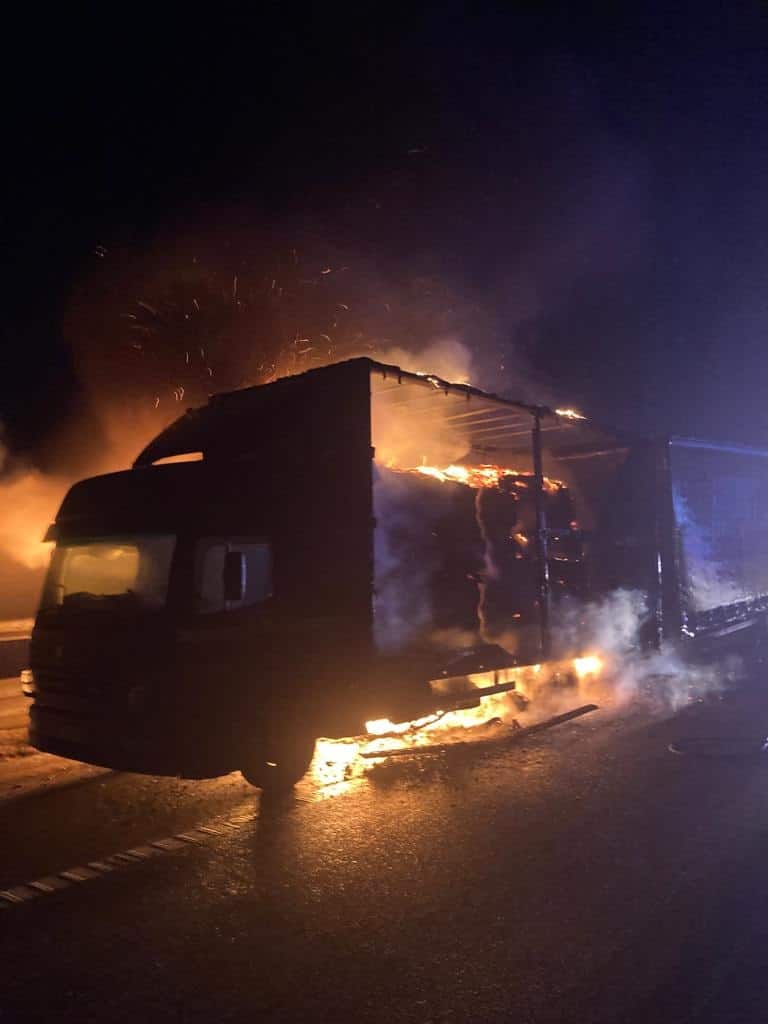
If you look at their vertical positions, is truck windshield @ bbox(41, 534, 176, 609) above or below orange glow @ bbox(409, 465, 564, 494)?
below

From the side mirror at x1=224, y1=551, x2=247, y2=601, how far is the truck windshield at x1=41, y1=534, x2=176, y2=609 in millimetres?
462

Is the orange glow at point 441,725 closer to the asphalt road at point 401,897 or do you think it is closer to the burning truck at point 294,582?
the burning truck at point 294,582

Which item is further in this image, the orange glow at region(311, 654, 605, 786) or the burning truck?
the orange glow at region(311, 654, 605, 786)

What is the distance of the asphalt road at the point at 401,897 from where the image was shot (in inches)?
137

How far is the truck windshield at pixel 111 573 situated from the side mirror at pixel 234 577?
1.52ft

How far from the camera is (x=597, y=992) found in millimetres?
3445

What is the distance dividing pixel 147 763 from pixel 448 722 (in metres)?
4.50

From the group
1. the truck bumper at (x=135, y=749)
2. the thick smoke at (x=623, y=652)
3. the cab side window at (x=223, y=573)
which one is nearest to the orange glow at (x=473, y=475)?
the thick smoke at (x=623, y=652)

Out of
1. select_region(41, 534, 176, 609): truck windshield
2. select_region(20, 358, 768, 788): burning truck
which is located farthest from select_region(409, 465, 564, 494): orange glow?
select_region(41, 534, 176, 609): truck windshield

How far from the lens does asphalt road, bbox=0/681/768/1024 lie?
11.4ft

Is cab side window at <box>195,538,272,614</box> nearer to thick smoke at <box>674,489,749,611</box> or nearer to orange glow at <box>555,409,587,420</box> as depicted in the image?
orange glow at <box>555,409,587,420</box>

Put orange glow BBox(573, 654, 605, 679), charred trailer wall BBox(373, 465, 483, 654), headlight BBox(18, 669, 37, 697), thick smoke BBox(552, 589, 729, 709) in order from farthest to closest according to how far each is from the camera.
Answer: orange glow BBox(573, 654, 605, 679), thick smoke BBox(552, 589, 729, 709), charred trailer wall BBox(373, 465, 483, 654), headlight BBox(18, 669, 37, 697)

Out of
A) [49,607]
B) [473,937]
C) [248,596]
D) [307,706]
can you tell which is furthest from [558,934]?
[49,607]

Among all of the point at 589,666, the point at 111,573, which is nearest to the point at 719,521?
the point at 589,666
